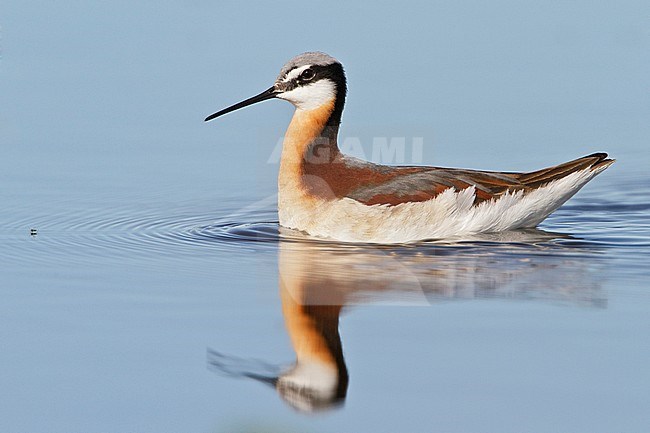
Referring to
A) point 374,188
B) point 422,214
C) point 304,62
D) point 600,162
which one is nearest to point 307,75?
point 304,62

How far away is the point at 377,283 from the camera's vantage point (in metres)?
8.73

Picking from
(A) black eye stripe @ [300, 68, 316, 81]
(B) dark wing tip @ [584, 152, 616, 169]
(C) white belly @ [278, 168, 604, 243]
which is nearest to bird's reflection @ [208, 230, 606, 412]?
(C) white belly @ [278, 168, 604, 243]

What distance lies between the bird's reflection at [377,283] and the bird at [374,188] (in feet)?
0.91

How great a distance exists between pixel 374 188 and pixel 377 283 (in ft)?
7.12

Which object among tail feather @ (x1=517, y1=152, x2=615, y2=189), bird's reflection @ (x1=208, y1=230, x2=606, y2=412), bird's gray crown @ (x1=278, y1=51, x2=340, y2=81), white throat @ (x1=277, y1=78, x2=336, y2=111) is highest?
bird's gray crown @ (x1=278, y1=51, x2=340, y2=81)

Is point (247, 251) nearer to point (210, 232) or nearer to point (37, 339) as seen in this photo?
point (210, 232)

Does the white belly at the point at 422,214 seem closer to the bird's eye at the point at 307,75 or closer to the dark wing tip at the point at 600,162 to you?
the dark wing tip at the point at 600,162

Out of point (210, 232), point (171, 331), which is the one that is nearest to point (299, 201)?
point (210, 232)

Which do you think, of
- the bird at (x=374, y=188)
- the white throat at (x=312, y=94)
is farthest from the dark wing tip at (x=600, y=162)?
the white throat at (x=312, y=94)

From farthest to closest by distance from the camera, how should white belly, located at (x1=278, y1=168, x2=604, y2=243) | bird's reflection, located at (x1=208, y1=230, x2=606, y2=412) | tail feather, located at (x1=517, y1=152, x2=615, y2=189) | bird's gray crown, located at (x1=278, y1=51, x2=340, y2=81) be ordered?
bird's gray crown, located at (x1=278, y1=51, x2=340, y2=81)
tail feather, located at (x1=517, y1=152, x2=615, y2=189)
white belly, located at (x1=278, y1=168, x2=604, y2=243)
bird's reflection, located at (x1=208, y1=230, x2=606, y2=412)

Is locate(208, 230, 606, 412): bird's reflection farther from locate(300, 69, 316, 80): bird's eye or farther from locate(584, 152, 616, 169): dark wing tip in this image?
locate(300, 69, 316, 80): bird's eye

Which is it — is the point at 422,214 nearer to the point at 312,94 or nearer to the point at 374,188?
the point at 374,188

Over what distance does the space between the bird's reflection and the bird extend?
28cm

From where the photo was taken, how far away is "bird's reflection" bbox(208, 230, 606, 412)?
22.2ft
